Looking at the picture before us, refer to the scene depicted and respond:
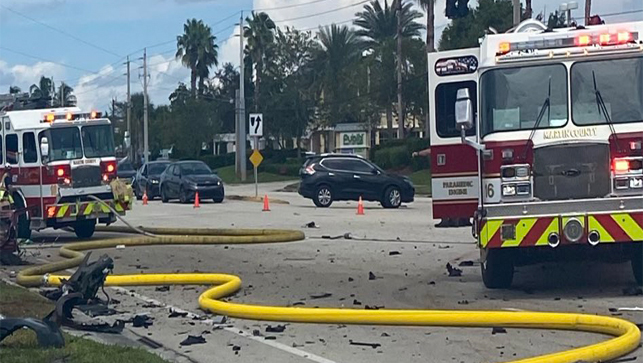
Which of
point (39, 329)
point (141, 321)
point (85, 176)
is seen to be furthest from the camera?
point (85, 176)

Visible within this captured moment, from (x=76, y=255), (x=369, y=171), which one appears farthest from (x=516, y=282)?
(x=369, y=171)

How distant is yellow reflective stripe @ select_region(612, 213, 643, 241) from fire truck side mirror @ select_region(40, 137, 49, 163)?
13030mm

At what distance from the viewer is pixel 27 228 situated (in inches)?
843

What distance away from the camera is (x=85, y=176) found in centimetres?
2155

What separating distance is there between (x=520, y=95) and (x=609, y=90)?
1.03m

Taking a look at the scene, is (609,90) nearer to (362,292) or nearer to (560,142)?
(560,142)

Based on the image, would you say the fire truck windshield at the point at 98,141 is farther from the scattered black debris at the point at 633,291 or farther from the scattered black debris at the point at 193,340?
the scattered black debris at the point at 633,291

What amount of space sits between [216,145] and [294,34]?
857 inches

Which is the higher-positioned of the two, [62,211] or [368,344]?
[62,211]

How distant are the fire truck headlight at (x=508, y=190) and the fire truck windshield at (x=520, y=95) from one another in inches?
27.5

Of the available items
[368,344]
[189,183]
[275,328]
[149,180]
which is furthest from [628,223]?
[149,180]

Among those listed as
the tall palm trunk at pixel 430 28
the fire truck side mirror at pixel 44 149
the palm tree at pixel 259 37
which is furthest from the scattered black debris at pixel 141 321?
the palm tree at pixel 259 37

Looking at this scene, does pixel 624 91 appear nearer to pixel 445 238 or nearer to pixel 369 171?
pixel 445 238

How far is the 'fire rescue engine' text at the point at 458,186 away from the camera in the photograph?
13961 mm
